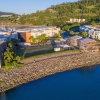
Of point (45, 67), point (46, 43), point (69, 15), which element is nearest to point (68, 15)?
point (69, 15)

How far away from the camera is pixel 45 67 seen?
16625 mm

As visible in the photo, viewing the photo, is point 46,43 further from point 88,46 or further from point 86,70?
point 86,70

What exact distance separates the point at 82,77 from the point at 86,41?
802 centimetres

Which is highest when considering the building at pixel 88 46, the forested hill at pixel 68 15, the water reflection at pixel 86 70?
the forested hill at pixel 68 15

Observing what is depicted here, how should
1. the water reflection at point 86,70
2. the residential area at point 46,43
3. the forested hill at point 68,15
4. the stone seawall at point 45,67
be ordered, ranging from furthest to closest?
the forested hill at point 68,15, the residential area at point 46,43, the water reflection at point 86,70, the stone seawall at point 45,67

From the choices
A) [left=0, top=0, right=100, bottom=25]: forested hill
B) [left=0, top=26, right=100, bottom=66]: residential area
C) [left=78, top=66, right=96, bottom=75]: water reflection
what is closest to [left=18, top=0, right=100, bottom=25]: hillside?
[left=0, top=0, right=100, bottom=25]: forested hill

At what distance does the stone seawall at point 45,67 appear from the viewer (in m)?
13.7

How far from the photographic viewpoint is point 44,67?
54.4 feet

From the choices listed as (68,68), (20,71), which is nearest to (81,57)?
(68,68)

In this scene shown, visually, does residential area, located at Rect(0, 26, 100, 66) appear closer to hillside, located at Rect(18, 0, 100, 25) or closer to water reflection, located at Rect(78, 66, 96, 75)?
water reflection, located at Rect(78, 66, 96, 75)

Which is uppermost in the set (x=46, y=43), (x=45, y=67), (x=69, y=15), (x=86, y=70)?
(x=69, y=15)

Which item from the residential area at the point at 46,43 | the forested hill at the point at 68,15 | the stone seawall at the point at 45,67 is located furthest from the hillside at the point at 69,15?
the stone seawall at the point at 45,67

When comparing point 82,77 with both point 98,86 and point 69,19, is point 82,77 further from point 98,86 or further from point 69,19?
point 69,19

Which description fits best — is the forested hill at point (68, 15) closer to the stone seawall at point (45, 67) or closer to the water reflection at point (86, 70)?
the stone seawall at point (45, 67)
